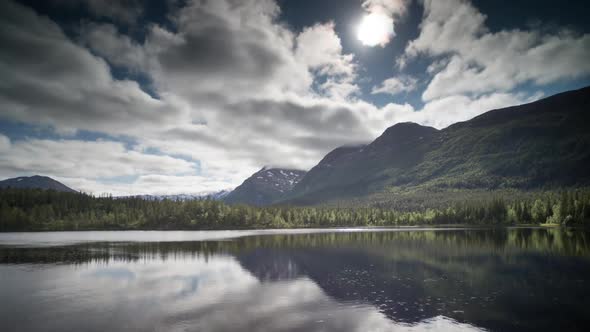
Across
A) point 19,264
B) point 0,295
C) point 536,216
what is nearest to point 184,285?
point 0,295

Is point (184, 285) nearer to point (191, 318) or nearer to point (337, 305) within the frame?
point (191, 318)

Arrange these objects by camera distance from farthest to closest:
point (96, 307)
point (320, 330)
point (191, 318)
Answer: point (96, 307)
point (191, 318)
point (320, 330)

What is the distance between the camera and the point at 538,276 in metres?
51.0

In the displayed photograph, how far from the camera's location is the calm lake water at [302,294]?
1209 inches

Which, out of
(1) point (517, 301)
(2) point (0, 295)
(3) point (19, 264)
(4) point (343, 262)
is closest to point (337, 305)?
(1) point (517, 301)

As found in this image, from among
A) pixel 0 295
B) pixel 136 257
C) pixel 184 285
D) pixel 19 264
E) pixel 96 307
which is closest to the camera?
pixel 96 307

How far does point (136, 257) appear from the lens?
3167 inches

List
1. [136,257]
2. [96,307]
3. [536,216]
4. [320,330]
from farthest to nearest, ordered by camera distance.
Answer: [536,216]
[136,257]
[96,307]
[320,330]

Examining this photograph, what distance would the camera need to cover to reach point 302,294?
43.2 m

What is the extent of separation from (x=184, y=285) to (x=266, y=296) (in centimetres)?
1437

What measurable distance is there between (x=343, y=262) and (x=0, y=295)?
185 feet

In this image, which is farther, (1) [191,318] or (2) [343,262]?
(2) [343,262]

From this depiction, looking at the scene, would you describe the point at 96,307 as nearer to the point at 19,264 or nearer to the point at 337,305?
the point at 337,305

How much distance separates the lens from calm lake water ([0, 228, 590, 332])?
30719mm
